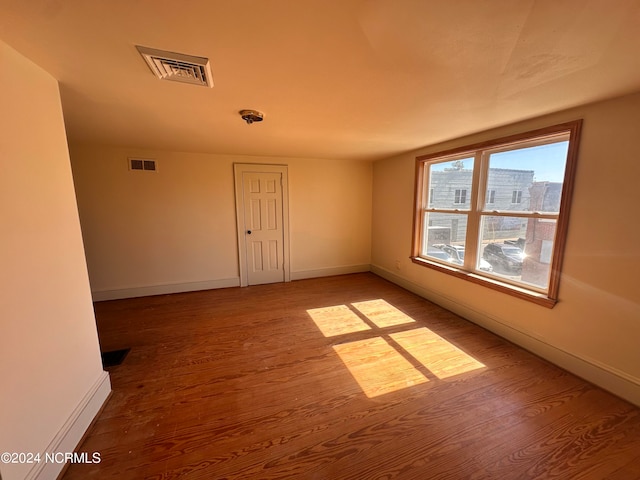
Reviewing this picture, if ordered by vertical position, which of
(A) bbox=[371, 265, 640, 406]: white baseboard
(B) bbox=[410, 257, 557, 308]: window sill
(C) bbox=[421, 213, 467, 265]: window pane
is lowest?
(A) bbox=[371, 265, 640, 406]: white baseboard

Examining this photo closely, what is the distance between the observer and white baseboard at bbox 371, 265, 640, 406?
1.80 meters

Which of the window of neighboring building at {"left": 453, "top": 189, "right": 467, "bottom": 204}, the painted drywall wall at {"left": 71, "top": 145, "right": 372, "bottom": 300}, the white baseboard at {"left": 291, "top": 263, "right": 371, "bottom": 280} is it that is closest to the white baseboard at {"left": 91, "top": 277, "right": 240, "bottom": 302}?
the painted drywall wall at {"left": 71, "top": 145, "right": 372, "bottom": 300}

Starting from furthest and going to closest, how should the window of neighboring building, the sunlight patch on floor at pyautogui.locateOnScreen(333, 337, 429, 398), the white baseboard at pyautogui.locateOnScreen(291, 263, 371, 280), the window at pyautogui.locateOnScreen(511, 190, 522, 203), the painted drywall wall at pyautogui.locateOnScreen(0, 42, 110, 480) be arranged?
the white baseboard at pyautogui.locateOnScreen(291, 263, 371, 280), the window of neighboring building, the window at pyautogui.locateOnScreen(511, 190, 522, 203), the sunlight patch on floor at pyautogui.locateOnScreen(333, 337, 429, 398), the painted drywall wall at pyautogui.locateOnScreen(0, 42, 110, 480)

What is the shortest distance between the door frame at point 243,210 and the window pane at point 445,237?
2.24 meters

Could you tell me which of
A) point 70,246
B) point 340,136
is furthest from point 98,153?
point 340,136

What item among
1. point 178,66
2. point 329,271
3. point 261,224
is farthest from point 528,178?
point 261,224

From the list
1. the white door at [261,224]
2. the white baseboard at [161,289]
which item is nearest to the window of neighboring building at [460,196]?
the white door at [261,224]

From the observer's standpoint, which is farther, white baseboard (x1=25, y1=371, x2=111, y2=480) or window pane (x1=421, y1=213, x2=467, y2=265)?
window pane (x1=421, y1=213, x2=467, y2=265)

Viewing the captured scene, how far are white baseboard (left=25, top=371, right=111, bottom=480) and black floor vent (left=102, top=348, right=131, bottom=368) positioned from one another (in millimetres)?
475

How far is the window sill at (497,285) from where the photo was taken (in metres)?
2.23

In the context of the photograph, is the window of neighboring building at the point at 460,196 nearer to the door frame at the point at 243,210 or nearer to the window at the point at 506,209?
the window at the point at 506,209

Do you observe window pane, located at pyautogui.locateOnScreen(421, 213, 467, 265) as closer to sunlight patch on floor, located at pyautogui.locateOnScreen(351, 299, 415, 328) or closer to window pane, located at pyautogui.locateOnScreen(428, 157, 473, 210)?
window pane, located at pyautogui.locateOnScreen(428, 157, 473, 210)

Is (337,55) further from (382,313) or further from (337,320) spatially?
(382,313)

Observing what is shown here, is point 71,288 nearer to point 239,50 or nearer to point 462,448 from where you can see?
point 239,50
